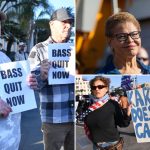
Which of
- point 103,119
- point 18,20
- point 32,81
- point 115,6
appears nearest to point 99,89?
point 103,119

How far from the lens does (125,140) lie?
2758mm

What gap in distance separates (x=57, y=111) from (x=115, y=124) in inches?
14.2

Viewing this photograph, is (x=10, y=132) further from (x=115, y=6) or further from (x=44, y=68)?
(x=115, y=6)

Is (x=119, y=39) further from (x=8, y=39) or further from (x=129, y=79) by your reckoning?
(x=8, y=39)

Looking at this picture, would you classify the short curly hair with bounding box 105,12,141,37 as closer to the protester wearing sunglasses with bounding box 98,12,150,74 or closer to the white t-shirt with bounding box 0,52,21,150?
the protester wearing sunglasses with bounding box 98,12,150,74

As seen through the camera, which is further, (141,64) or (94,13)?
(141,64)

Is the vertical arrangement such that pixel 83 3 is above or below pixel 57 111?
above

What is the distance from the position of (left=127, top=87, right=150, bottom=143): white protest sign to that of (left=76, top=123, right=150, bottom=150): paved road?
0.03 metres

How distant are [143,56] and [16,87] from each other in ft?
2.55

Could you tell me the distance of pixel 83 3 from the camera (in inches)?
100

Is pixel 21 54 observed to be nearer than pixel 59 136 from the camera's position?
Yes

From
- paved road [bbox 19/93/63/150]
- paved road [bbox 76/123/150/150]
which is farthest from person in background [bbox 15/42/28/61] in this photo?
paved road [bbox 76/123/150/150]

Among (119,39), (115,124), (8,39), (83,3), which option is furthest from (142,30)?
(8,39)

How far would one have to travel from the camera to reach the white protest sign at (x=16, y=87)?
262 cm
